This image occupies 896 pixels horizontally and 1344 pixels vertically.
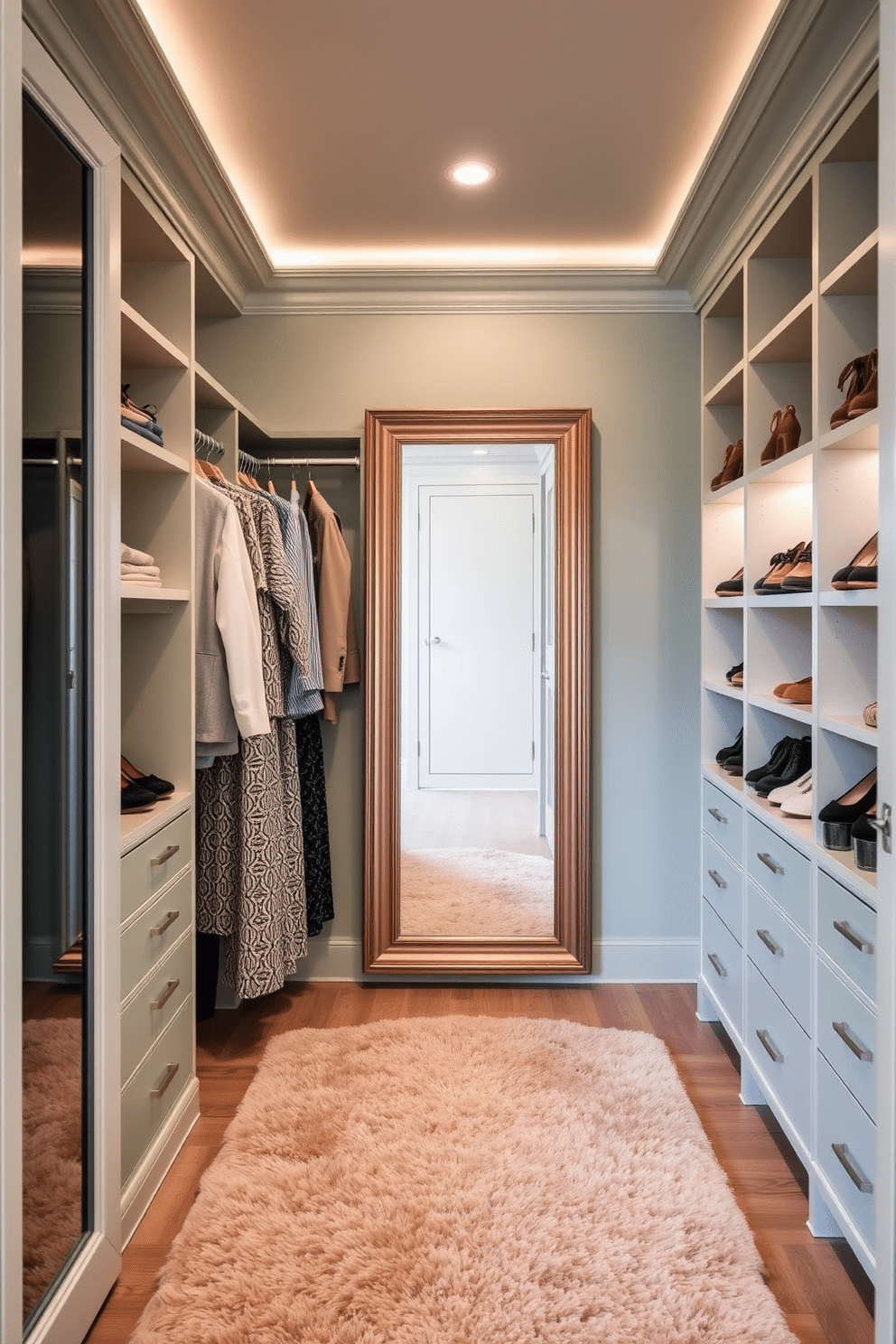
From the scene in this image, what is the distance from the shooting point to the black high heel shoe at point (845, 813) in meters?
1.99

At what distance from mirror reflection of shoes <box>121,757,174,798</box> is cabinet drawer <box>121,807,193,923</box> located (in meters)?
0.07

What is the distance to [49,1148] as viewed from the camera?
5.31 feet

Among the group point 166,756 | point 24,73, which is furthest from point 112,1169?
point 24,73

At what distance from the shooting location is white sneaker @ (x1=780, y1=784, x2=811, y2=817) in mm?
2301

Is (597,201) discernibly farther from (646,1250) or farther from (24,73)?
(646,1250)

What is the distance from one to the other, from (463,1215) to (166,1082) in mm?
781

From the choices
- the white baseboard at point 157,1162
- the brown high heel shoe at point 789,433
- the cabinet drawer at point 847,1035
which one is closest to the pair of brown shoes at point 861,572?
the brown high heel shoe at point 789,433

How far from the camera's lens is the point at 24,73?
4.92 ft

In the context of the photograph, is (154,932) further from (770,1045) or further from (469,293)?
(469,293)

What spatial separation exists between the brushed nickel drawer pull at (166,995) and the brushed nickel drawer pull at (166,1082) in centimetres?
18

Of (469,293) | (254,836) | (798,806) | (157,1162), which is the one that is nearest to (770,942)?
(798,806)

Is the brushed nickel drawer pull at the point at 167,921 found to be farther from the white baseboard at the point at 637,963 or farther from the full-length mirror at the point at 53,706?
the white baseboard at the point at 637,963

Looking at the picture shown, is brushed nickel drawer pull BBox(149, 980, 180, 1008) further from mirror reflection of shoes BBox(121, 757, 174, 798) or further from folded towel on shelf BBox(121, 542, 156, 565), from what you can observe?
folded towel on shelf BBox(121, 542, 156, 565)

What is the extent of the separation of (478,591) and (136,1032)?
1912 mm
